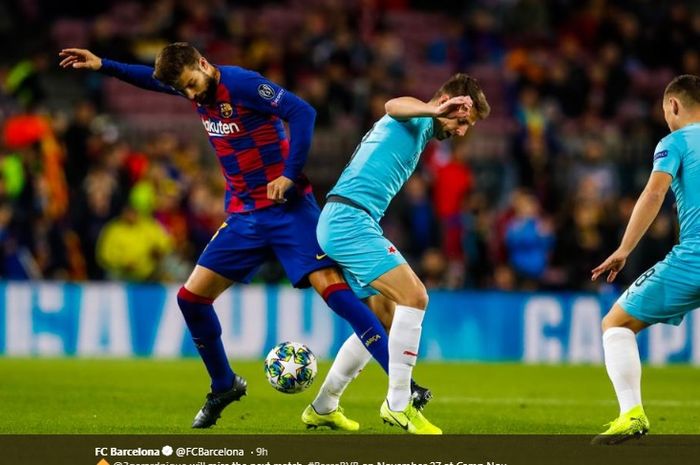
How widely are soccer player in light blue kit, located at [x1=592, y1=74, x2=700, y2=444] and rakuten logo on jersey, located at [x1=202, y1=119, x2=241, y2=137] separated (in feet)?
8.13

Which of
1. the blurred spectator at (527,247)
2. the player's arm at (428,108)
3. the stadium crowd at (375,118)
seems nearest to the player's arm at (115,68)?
the player's arm at (428,108)

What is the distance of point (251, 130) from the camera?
352 inches

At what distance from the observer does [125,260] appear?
56.9ft

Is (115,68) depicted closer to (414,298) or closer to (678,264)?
(414,298)

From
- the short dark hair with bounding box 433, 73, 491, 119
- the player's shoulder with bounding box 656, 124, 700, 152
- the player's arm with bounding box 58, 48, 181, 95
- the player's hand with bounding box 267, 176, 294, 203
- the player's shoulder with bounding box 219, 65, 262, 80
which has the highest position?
the player's arm with bounding box 58, 48, 181, 95

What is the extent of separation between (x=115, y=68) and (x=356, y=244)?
2087 mm

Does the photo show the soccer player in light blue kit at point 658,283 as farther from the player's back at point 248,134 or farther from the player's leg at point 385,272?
the player's back at point 248,134

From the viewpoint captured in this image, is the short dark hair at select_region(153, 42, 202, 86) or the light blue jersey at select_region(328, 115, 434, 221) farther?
the light blue jersey at select_region(328, 115, 434, 221)

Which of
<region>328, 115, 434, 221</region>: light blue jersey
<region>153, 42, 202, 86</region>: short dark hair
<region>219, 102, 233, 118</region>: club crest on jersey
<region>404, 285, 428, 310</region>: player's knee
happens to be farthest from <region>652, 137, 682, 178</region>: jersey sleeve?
<region>153, 42, 202, 86</region>: short dark hair

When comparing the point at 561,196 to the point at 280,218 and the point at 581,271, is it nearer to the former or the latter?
the point at 581,271

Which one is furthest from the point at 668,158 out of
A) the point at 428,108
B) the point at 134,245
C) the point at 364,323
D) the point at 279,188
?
the point at 134,245

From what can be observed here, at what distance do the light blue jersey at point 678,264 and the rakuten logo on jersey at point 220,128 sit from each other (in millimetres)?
2644

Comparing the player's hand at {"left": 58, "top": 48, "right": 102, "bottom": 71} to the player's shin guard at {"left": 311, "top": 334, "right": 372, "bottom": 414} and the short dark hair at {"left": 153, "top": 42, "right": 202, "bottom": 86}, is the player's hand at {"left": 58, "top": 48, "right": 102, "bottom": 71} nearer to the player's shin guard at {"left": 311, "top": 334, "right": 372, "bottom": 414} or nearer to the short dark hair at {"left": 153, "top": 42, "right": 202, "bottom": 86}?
the short dark hair at {"left": 153, "top": 42, "right": 202, "bottom": 86}

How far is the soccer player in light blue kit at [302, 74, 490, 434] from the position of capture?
834 centimetres
